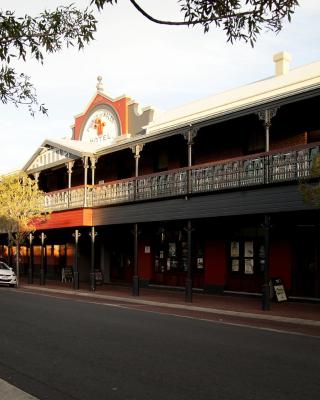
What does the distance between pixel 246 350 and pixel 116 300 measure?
37.3 feet

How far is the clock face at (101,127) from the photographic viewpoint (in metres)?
28.1

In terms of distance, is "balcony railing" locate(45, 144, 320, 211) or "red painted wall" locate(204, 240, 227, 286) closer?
"balcony railing" locate(45, 144, 320, 211)

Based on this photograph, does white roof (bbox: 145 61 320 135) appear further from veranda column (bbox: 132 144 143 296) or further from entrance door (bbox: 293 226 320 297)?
entrance door (bbox: 293 226 320 297)

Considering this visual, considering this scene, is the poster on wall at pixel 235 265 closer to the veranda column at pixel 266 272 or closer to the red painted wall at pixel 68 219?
the veranda column at pixel 266 272

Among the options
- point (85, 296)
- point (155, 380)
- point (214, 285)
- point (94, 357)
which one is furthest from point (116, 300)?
point (155, 380)

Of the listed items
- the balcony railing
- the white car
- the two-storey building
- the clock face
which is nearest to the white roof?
the two-storey building

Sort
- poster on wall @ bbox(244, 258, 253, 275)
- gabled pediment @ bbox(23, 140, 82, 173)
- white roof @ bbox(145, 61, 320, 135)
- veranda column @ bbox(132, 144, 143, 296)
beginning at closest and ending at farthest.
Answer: white roof @ bbox(145, 61, 320, 135) < poster on wall @ bbox(244, 258, 253, 275) < veranda column @ bbox(132, 144, 143, 296) < gabled pediment @ bbox(23, 140, 82, 173)

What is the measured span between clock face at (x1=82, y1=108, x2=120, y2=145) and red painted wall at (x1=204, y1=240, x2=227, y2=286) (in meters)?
8.50

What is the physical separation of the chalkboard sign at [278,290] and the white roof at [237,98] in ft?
19.7

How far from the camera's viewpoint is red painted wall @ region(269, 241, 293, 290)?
1900 cm

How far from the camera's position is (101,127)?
95.9ft

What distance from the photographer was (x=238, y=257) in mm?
21234

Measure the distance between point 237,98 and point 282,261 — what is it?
6.96 m

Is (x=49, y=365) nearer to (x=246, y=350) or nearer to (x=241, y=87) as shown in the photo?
(x=246, y=350)
